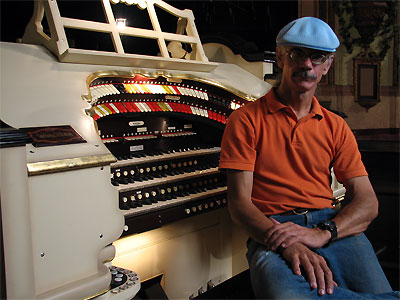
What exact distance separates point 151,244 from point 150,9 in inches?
53.1

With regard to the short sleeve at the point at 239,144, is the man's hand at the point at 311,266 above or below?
below

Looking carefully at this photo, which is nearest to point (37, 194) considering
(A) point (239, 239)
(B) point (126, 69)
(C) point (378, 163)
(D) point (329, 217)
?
(B) point (126, 69)

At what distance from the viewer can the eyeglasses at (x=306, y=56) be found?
1.86 meters

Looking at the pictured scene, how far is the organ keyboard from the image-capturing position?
2.13 meters

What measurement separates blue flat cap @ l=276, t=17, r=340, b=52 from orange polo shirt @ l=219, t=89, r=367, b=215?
10.4 inches

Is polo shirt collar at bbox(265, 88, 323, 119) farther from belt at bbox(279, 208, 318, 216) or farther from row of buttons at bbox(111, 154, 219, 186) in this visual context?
row of buttons at bbox(111, 154, 219, 186)

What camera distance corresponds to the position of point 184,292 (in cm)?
279

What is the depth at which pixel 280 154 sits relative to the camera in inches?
74.9

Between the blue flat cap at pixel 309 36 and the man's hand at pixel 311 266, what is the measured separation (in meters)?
0.80

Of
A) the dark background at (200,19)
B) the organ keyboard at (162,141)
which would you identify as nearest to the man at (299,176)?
the organ keyboard at (162,141)

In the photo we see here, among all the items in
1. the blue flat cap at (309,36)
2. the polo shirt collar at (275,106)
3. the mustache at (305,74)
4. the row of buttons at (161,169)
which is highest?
the blue flat cap at (309,36)

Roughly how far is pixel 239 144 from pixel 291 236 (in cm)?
43

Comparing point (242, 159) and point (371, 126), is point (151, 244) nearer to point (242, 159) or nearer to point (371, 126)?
point (242, 159)

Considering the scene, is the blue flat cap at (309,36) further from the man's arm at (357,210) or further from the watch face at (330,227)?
the watch face at (330,227)
